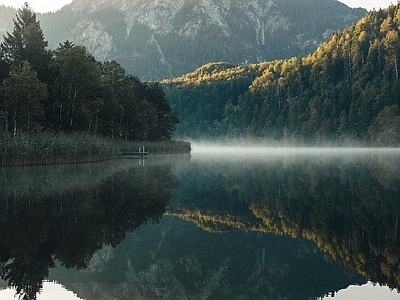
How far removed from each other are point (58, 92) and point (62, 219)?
42.9 meters

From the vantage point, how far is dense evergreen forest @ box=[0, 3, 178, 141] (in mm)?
47625

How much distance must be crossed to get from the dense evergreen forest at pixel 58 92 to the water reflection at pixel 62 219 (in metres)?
20.6

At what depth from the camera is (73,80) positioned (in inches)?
2228

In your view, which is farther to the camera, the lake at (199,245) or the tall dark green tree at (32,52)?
the tall dark green tree at (32,52)

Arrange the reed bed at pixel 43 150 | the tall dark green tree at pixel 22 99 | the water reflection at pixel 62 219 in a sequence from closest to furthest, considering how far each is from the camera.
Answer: the water reflection at pixel 62 219 < the reed bed at pixel 43 150 < the tall dark green tree at pixel 22 99

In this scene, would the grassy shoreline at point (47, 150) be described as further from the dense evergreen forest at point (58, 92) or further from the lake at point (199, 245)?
the lake at point (199, 245)

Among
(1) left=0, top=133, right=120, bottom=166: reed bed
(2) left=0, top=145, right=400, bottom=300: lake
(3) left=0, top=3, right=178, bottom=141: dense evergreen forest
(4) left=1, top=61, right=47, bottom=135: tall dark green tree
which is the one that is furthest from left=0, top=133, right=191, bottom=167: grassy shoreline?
(2) left=0, top=145, right=400, bottom=300: lake

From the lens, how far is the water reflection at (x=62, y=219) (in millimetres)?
10484

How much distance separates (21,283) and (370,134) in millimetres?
135650

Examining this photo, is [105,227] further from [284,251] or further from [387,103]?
[387,103]

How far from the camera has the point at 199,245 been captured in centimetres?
1237

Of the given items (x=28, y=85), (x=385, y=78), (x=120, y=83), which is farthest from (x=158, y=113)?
(x=385, y=78)

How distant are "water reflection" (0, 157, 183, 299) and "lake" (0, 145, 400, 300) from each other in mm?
33

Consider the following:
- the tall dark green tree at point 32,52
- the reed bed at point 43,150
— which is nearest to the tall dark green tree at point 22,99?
the reed bed at point 43,150
